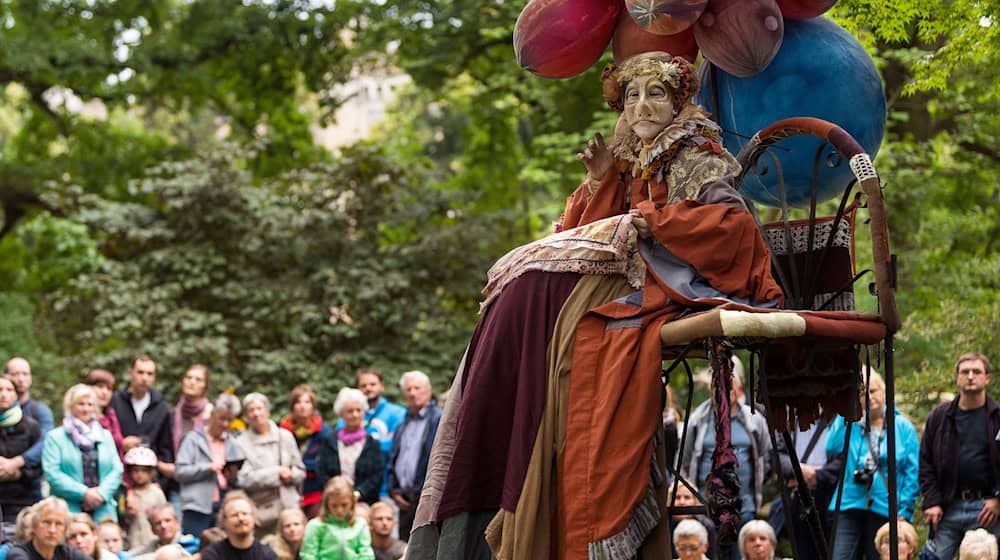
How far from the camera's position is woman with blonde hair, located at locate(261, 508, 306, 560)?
28.4ft

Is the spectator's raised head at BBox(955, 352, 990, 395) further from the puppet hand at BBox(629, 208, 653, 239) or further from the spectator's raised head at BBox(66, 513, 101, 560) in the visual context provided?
the spectator's raised head at BBox(66, 513, 101, 560)

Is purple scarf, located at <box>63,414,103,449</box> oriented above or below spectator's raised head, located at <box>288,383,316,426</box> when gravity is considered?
below

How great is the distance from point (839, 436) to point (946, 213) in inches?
239

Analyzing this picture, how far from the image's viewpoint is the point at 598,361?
182 inches

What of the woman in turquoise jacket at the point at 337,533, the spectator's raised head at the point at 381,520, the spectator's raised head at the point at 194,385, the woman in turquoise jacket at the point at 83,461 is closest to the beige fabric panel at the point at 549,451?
the woman in turquoise jacket at the point at 337,533

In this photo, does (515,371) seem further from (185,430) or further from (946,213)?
(946,213)

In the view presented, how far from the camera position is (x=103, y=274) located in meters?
13.9

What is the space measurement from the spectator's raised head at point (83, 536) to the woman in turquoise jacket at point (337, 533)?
116 cm

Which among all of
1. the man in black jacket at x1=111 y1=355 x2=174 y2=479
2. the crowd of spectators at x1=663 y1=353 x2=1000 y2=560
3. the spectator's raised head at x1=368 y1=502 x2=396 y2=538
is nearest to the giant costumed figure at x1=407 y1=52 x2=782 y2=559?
the crowd of spectators at x1=663 y1=353 x2=1000 y2=560

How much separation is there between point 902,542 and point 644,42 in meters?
3.36

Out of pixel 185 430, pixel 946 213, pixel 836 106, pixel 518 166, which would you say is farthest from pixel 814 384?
pixel 518 166

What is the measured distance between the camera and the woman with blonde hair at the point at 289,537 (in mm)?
8664

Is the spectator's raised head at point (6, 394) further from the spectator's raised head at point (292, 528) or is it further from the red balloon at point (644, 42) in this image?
the red balloon at point (644, 42)

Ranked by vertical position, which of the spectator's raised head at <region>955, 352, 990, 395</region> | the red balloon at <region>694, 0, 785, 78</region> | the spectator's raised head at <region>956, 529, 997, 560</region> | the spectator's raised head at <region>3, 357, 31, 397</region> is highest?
the red balloon at <region>694, 0, 785, 78</region>
